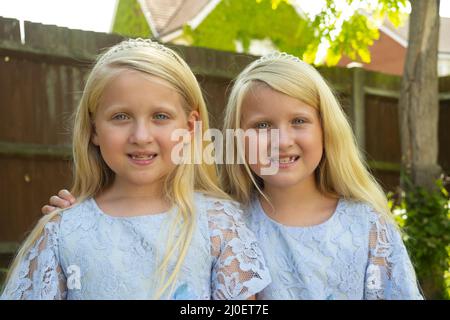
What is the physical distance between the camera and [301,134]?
2273 mm

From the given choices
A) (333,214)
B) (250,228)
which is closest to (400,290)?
(333,214)

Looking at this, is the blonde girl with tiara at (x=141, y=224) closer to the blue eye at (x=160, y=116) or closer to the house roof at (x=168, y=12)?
the blue eye at (x=160, y=116)

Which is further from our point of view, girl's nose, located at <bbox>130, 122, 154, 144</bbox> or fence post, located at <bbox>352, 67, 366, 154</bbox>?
fence post, located at <bbox>352, 67, 366, 154</bbox>

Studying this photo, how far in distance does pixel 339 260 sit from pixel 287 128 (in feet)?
1.54

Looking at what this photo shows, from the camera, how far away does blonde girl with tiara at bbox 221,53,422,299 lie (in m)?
2.23

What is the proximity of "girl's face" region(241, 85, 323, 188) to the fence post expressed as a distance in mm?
3678

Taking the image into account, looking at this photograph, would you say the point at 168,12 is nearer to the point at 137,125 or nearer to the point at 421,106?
the point at 421,106

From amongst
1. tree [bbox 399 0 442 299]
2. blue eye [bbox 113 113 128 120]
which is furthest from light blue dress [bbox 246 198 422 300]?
tree [bbox 399 0 442 299]

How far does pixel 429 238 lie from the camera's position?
4758mm

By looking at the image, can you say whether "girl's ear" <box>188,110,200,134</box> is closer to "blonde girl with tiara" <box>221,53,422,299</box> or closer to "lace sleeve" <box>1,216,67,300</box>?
"blonde girl with tiara" <box>221,53,422,299</box>

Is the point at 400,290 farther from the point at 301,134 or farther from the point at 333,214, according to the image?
the point at 301,134

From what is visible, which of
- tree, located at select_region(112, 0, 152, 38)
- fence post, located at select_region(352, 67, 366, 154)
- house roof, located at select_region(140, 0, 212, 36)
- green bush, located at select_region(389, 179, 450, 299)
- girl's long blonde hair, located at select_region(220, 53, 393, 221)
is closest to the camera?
girl's long blonde hair, located at select_region(220, 53, 393, 221)

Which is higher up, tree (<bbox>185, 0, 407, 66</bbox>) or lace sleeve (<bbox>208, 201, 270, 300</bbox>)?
tree (<bbox>185, 0, 407, 66</bbox>)

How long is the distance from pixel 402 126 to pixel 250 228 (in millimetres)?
3125
